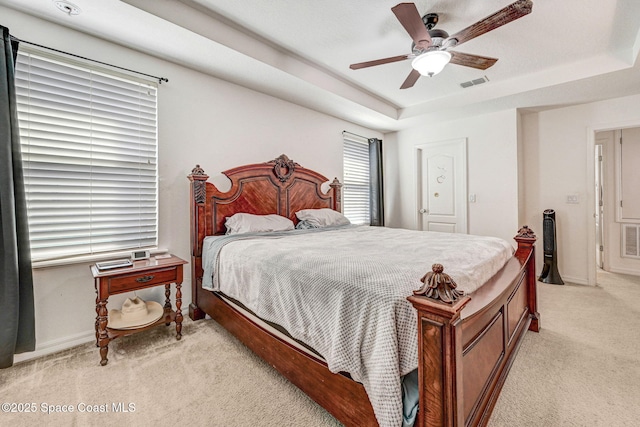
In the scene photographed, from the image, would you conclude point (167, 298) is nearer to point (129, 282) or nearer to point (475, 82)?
point (129, 282)

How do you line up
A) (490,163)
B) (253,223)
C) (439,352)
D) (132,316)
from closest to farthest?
(439,352)
(132,316)
(253,223)
(490,163)

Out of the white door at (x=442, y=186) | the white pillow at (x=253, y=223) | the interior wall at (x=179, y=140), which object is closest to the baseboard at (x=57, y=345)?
the interior wall at (x=179, y=140)

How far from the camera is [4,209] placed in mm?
1771

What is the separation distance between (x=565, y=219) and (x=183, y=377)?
4.92m

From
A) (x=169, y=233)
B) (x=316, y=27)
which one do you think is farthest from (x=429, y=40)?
(x=169, y=233)

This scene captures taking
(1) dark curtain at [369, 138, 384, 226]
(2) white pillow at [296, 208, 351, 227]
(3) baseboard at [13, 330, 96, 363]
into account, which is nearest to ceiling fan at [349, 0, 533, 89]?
(2) white pillow at [296, 208, 351, 227]

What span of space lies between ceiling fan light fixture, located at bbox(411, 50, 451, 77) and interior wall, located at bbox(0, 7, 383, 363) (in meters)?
1.95

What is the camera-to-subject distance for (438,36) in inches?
86.7

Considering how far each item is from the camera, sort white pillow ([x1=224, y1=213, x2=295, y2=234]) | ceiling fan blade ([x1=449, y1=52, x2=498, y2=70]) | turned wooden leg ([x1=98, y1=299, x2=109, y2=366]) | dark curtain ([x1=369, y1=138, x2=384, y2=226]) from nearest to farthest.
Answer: turned wooden leg ([x1=98, y1=299, x2=109, y2=366]), ceiling fan blade ([x1=449, y1=52, x2=498, y2=70]), white pillow ([x1=224, y1=213, x2=295, y2=234]), dark curtain ([x1=369, y1=138, x2=384, y2=226])

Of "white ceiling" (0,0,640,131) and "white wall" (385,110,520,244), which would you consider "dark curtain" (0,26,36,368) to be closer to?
"white ceiling" (0,0,640,131)

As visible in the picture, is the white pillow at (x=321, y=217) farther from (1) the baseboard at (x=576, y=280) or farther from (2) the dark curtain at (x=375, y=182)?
(1) the baseboard at (x=576, y=280)

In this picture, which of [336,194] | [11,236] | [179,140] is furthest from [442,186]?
[11,236]

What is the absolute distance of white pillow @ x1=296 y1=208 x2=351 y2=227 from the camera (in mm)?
3465

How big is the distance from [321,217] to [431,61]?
202 centimetres
